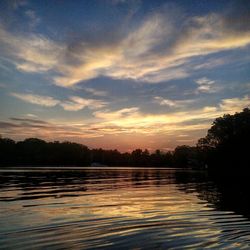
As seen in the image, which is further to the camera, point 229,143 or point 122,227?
point 229,143

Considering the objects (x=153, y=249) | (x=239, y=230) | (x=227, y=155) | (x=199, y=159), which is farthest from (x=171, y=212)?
(x=199, y=159)

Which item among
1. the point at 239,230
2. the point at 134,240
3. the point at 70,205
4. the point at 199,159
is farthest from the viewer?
the point at 199,159

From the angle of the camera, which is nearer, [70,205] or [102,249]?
[102,249]

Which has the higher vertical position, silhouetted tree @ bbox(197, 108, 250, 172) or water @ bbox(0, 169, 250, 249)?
silhouetted tree @ bbox(197, 108, 250, 172)

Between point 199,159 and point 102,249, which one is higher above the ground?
point 199,159

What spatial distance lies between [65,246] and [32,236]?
262 centimetres

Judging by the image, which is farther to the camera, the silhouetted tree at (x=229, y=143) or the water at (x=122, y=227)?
the silhouetted tree at (x=229, y=143)

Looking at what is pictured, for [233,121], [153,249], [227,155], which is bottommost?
[153,249]

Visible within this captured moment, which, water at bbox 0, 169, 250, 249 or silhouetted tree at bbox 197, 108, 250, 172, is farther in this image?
silhouetted tree at bbox 197, 108, 250, 172

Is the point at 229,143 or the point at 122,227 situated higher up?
the point at 229,143

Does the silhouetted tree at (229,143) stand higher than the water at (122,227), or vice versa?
the silhouetted tree at (229,143)

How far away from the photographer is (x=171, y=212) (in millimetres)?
22516

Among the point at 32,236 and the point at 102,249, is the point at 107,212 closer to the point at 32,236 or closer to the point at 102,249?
the point at 32,236

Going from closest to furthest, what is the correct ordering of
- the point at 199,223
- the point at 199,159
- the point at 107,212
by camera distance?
the point at 199,223 → the point at 107,212 → the point at 199,159
